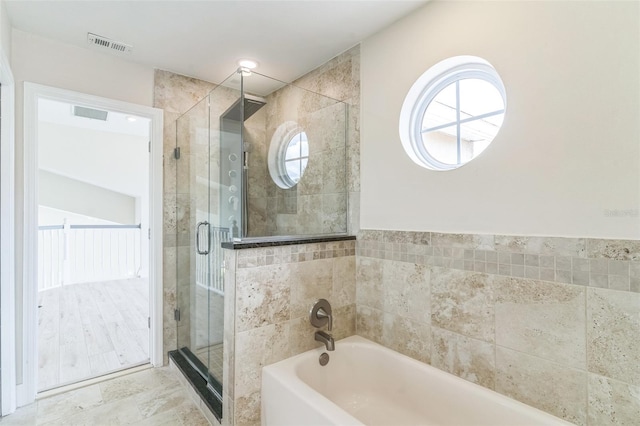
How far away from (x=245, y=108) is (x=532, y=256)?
1886 millimetres

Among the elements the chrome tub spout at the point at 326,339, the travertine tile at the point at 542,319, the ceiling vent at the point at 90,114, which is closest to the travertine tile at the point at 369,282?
the chrome tub spout at the point at 326,339

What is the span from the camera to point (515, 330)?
144 cm

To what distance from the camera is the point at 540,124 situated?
1.38 m

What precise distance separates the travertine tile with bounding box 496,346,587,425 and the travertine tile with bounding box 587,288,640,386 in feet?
0.33

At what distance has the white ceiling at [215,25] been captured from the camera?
6.01 ft

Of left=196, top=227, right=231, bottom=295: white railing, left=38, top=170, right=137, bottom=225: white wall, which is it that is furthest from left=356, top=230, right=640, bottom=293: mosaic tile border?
left=38, top=170, right=137, bottom=225: white wall

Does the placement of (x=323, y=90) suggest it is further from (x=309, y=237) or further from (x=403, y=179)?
(x=309, y=237)

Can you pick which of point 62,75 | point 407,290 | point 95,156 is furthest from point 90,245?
point 407,290

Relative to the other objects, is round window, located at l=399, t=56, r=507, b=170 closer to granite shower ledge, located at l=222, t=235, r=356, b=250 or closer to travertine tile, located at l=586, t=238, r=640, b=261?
travertine tile, located at l=586, t=238, r=640, b=261

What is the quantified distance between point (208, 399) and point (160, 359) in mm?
889

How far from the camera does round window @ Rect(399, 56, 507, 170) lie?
1.70 meters

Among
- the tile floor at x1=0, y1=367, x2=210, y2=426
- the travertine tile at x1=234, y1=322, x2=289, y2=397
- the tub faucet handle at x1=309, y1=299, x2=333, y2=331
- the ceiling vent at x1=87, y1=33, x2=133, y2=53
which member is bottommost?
the tile floor at x1=0, y1=367, x2=210, y2=426

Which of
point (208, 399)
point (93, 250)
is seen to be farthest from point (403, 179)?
point (93, 250)

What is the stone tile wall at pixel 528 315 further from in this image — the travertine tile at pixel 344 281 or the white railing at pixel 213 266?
the white railing at pixel 213 266
